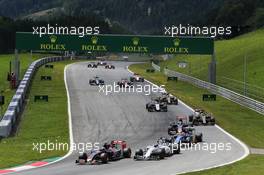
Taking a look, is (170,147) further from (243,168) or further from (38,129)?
(38,129)

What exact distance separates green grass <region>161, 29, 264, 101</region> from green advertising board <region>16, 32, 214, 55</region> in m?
6.44

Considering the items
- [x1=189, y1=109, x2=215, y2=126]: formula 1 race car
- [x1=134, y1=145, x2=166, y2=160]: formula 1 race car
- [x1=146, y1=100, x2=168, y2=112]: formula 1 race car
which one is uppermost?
[x1=146, y1=100, x2=168, y2=112]: formula 1 race car

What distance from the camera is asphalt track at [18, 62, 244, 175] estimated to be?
25734 mm

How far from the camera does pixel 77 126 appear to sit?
1663 inches

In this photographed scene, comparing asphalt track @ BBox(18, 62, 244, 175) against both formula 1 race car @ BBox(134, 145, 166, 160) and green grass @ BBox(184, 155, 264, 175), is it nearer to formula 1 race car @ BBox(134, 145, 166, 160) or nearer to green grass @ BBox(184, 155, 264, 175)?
formula 1 race car @ BBox(134, 145, 166, 160)

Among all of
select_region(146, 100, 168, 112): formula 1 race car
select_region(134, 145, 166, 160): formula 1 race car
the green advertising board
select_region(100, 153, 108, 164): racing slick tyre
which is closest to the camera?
select_region(100, 153, 108, 164): racing slick tyre

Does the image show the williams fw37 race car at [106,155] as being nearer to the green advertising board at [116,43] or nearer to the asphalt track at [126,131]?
the asphalt track at [126,131]

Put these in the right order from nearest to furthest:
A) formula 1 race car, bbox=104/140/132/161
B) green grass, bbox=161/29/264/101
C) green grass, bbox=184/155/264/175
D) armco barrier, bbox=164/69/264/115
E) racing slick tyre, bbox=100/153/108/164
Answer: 1. green grass, bbox=184/155/264/175
2. racing slick tyre, bbox=100/153/108/164
3. formula 1 race car, bbox=104/140/132/161
4. armco barrier, bbox=164/69/264/115
5. green grass, bbox=161/29/264/101

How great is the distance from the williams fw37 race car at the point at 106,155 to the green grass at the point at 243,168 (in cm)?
454

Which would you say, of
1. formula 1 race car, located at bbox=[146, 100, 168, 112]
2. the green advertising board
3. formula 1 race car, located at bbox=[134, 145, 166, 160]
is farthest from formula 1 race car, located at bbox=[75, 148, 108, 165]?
the green advertising board

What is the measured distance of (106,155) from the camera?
27.6 m

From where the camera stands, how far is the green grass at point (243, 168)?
82.1 feet

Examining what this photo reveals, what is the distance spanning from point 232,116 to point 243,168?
23.7m

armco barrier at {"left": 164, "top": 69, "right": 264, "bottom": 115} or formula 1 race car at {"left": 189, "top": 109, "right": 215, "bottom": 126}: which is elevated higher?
armco barrier at {"left": 164, "top": 69, "right": 264, "bottom": 115}
